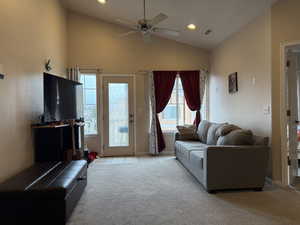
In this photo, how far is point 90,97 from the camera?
5930 millimetres

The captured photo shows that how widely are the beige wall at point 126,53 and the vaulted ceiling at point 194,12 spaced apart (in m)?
0.25

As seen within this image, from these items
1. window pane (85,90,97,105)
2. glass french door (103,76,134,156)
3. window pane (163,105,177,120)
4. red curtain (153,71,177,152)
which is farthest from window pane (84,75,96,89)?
window pane (163,105,177,120)

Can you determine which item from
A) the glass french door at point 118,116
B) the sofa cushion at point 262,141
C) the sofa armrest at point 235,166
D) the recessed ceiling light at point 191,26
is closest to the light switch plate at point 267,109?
the sofa cushion at point 262,141

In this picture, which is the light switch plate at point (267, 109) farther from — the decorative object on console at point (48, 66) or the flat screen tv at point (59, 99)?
the decorative object on console at point (48, 66)

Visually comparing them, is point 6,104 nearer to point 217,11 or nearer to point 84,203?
point 84,203

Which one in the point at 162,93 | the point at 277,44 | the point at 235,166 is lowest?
the point at 235,166

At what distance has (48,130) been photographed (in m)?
3.57

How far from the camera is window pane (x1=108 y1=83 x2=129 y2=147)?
601 centimetres

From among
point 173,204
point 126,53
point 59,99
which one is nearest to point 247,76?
point 173,204

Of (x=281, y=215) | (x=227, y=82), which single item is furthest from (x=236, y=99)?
(x=281, y=215)

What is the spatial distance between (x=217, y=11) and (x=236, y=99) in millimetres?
1733

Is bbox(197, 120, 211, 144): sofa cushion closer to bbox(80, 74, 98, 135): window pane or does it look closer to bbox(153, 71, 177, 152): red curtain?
bbox(153, 71, 177, 152): red curtain

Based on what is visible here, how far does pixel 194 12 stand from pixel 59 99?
2.87 m

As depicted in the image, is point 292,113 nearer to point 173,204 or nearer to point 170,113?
point 173,204
